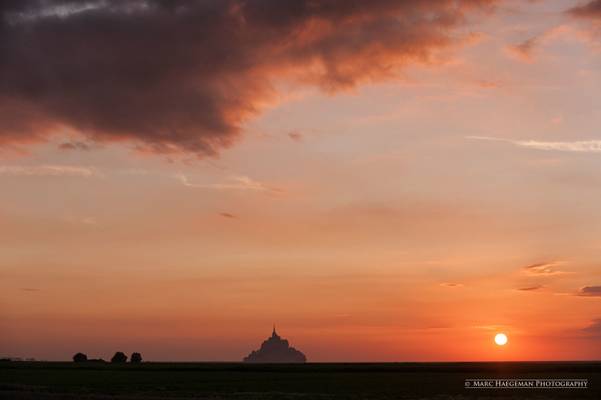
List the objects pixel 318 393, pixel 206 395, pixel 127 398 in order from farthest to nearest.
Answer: pixel 318 393 < pixel 206 395 < pixel 127 398

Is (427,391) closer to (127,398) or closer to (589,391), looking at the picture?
(589,391)

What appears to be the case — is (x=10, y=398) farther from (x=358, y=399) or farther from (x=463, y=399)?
(x=463, y=399)

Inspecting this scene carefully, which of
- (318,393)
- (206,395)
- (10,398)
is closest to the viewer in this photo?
(10,398)

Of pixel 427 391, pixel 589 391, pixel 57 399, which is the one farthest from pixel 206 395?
pixel 589 391

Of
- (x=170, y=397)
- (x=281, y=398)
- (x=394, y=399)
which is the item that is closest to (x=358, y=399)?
(x=394, y=399)

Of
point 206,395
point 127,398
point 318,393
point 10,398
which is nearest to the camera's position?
point 10,398

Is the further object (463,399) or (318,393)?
(318,393)

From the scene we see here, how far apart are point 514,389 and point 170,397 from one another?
41817 millimetres

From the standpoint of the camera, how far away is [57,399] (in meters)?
61.8

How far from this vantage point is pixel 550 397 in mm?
67625

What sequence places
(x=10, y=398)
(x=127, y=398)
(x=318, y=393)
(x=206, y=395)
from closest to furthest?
(x=10, y=398)
(x=127, y=398)
(x=206, y=395)
(x=318, y=393)

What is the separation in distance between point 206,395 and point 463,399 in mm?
27286

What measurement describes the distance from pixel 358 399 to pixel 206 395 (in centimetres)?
1671

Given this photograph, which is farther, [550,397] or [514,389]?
[514,389]
